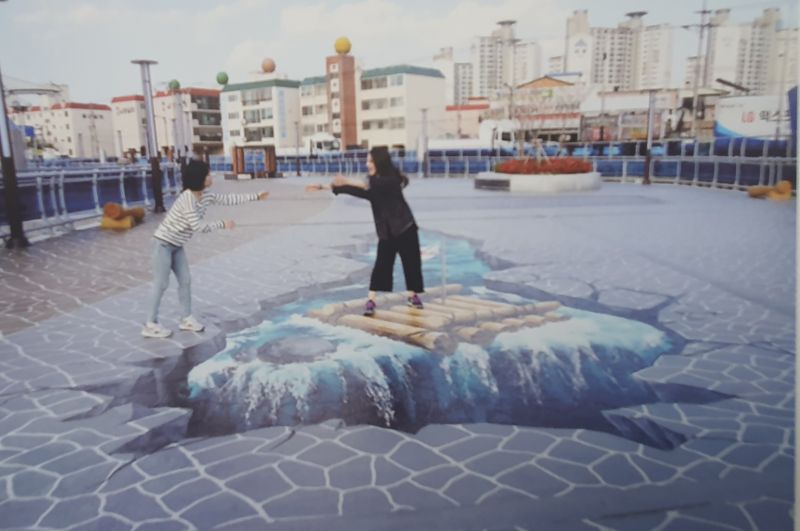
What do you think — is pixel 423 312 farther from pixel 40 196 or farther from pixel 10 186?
pixel 40 196

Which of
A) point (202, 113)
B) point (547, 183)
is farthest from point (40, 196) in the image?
point (202, 113)

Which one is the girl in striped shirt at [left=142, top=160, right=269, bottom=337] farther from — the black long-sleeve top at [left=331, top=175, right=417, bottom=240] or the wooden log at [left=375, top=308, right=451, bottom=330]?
the wooden log at [left=375, top=308, right=451, bottom=330]

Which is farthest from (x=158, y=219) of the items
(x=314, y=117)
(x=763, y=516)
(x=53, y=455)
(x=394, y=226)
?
(x=314, y=117)

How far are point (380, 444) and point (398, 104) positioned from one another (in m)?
61.0

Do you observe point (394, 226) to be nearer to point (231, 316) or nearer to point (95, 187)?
point (231, 316)

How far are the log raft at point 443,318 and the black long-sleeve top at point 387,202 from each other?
0.84 m

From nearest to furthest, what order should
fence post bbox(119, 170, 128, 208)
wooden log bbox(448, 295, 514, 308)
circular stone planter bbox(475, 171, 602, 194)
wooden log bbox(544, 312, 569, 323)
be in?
1. wooden log bbox(544, 312, 569, 323)
2. wooden log bbox(448, 295, 514, 308)
3. fence post bbox(119, 170, 128, 208)
4. circular stone planter bbox(475, 171, 602, 194)

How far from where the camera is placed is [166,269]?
5.12 meters

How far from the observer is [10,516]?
109 inches

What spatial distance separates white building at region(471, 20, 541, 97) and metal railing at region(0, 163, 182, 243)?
8764 centimetres

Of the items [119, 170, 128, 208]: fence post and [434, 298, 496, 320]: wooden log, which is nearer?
[434, 298, 496, 320]: wooden log

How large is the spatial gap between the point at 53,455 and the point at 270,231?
9288mm

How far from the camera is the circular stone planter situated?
20328mm

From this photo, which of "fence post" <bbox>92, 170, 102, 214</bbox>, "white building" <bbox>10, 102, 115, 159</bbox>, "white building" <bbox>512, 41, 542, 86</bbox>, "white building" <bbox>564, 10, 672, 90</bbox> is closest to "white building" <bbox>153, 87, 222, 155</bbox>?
"white building" <bbox>10, 102, 115, 159</bbox>
